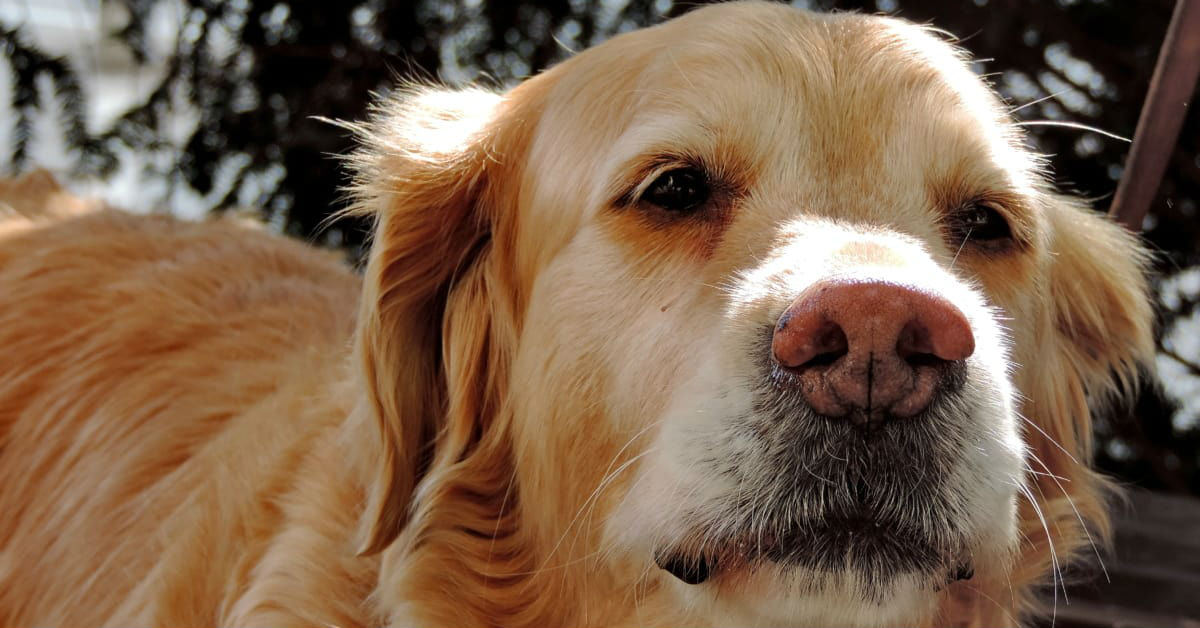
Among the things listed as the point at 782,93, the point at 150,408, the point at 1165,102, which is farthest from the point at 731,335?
the point at 150,408

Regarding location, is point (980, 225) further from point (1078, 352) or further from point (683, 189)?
point (1078, 352)

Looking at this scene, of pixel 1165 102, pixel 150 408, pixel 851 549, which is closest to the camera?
pixel 851 549

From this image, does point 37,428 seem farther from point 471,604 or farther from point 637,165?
point 637,165

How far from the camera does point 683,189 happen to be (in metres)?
2.02

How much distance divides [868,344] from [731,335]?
274mm

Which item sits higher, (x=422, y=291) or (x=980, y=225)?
(x=980, y=225)

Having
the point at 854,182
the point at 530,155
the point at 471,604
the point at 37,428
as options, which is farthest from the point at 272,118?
the point at 854,182

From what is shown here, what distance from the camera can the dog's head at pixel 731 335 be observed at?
5.46 feet

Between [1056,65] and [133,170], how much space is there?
3550mm

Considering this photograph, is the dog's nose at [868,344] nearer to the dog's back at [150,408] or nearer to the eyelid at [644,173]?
the eyelid at [644,173]

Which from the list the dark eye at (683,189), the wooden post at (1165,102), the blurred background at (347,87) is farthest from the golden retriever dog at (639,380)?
the blurred background at (347,87)

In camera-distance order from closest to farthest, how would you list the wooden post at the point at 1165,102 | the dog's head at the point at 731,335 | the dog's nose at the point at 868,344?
the dog's nose at the point at 868,344 < the dog's head at the point at 731,335 < the wooden post at the point at 1165,102

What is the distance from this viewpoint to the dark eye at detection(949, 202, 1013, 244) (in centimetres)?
207

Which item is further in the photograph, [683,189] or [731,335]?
[683,189]
